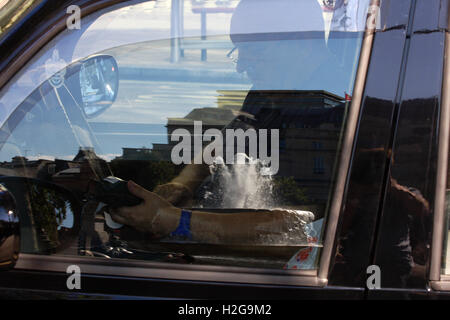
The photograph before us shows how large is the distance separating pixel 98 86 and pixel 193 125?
1.11 ft

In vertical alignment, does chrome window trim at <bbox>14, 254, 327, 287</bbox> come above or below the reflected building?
below

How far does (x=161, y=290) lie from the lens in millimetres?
1232

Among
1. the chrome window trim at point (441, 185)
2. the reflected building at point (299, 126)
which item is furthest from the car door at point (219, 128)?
the chrome window trim at point (441, 185)

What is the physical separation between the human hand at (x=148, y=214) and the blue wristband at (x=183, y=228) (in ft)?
0.06

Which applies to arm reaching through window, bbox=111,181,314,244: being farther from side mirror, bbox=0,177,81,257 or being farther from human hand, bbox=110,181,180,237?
side mirror, bbox=0,177,81,257

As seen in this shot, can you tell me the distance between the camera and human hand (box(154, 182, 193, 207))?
1408 millimetres

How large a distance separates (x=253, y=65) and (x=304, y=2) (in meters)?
0.23

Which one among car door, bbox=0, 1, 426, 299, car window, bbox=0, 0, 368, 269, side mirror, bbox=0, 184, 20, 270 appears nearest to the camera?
side mirror, bbox=0, 184, 20, 270

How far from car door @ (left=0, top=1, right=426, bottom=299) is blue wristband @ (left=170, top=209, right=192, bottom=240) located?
0.09ft

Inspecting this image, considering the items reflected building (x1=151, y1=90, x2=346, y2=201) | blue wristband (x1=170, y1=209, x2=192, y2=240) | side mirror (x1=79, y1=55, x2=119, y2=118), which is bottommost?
blue wristband (x1=170, y1=209, x2=192, y2=240)

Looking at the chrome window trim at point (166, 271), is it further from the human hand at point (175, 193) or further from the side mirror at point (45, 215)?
the human hand at point (175, 193)

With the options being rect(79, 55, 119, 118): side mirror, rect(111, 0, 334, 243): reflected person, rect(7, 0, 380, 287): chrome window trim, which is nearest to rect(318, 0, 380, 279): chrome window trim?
rect(7, 0, 380, 287): chrome window trim

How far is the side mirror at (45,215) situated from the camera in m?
1.36

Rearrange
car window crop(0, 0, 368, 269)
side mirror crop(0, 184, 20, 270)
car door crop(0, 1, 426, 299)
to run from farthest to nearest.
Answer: car window crop(0, 0, 368, 269), car door crop(0, 1, 426, 299), side mirror crop(0, 184, 20, 270)
